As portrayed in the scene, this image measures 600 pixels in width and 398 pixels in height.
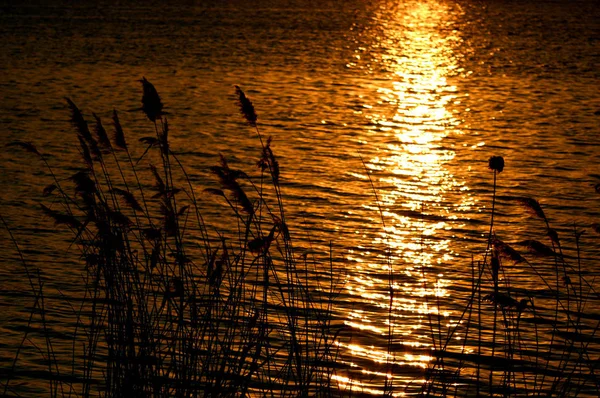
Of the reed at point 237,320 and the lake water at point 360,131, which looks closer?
the reed at point 237,320

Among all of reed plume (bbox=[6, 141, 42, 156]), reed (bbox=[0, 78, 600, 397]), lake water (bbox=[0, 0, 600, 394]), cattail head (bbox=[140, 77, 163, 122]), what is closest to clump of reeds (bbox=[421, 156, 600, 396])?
reed (bbox=[0, 78, 600, 397])

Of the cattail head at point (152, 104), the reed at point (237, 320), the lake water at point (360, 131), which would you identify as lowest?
the reed at point (237, 320)

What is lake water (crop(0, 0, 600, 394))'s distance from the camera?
11.3 meters

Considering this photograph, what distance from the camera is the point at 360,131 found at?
882 inches

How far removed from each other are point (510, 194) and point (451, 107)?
35.7 ft

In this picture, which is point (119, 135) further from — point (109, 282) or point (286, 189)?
point (286, 189)

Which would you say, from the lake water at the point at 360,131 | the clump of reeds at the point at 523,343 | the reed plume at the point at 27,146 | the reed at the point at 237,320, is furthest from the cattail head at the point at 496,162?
the reed plume at the point at 27,146

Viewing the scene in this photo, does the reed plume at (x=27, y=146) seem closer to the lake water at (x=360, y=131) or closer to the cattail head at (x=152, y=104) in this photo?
the cattail head at (x=152, y=104)

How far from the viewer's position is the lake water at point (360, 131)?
11.3 meters

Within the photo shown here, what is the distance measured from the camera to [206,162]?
1794cm

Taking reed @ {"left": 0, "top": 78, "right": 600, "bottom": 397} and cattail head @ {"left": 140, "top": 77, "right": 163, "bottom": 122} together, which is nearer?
cattail head @ {"left": 140, "top": 77, "right": 163, "bottom": 122}

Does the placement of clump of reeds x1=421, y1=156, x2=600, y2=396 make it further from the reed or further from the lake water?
the lake water

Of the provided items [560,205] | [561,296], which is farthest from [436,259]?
[560,205]

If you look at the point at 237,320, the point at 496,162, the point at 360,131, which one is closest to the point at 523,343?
the point at 237,320
